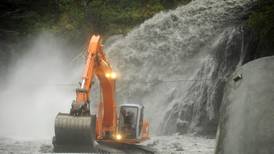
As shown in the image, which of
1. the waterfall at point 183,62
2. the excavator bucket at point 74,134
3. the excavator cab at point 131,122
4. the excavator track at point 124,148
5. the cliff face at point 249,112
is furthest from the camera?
the waterfall at point 183,62

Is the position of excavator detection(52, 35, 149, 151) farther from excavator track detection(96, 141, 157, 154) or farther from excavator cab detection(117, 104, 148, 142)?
excavator track detection(96, 141, 157, 154)

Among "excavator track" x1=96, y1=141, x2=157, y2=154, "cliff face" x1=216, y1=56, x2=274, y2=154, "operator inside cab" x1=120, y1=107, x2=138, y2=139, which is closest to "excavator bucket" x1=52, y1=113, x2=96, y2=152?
"excavator track" x1=96, y1=141, x2=157, y2=154

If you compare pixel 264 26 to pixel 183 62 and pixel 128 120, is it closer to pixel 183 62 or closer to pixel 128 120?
pixel 183 62

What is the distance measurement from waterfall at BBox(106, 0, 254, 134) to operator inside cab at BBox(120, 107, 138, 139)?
238 inches

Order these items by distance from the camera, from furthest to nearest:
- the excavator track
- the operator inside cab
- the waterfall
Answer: the waterfall
the operator inside cab
the excavator track

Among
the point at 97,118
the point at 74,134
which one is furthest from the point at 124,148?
the point at 74,134

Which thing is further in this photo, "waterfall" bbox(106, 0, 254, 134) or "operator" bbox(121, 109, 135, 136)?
"waterfall" bbox(106, 0, 254, 134)

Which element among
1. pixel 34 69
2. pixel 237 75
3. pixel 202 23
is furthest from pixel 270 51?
pixel 237 75

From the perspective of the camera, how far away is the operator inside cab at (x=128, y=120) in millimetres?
13156

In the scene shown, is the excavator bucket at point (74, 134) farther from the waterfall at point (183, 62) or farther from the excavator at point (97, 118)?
the waterfall at point (183, 62)

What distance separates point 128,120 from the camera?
13.5 m

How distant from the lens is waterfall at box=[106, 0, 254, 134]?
64.3ft

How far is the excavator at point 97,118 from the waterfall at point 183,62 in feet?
19.5

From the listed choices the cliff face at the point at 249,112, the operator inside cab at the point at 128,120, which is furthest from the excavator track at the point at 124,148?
the cliff face at the point at 249,112
